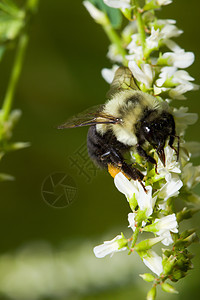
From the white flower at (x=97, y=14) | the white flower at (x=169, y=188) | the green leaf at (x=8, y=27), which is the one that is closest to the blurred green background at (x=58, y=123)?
the green leaf at (x=8, y=27)

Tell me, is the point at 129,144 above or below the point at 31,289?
above

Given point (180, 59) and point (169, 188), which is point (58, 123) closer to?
point (180, 59)

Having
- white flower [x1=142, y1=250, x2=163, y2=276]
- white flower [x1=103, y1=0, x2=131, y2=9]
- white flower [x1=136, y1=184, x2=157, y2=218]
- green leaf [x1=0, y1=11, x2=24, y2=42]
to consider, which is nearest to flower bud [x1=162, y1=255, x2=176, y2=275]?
white flower [x1=142, y1=250, x2=163, y2=276]

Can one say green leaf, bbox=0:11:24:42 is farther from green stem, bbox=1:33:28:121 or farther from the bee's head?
the bee's head

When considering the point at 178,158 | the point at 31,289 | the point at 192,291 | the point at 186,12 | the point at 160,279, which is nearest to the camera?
the point at 160,279

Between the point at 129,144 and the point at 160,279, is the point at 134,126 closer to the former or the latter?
the point at 129,144

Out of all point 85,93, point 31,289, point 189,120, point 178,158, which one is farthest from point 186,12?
point 31,289

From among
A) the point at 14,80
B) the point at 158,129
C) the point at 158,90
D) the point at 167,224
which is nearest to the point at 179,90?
the point at 158,90
